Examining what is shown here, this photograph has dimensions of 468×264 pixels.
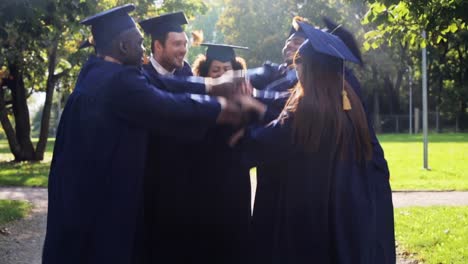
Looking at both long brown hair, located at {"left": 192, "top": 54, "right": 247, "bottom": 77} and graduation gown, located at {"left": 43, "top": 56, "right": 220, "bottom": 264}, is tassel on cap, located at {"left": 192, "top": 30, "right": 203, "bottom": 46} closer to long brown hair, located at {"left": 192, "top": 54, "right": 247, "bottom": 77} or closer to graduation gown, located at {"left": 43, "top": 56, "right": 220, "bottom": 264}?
long brown hair, located at {"left": 192, "top": 54, "right": 247, "bottom": 77}

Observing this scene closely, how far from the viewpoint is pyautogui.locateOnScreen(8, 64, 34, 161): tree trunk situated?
22516 millimetres

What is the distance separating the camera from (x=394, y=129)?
180ft

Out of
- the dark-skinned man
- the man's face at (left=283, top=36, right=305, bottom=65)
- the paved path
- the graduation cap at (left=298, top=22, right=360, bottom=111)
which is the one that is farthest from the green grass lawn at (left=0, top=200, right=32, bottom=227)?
the graduation cap at (left=298, top=22, right=360, bottom=111)

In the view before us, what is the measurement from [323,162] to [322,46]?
64 cm

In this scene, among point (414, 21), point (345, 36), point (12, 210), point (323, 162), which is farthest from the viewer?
point (12, 210)

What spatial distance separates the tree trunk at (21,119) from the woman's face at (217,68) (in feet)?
61.5

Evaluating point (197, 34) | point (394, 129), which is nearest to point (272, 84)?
point (197, 34)

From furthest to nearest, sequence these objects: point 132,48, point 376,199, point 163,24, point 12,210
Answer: point 12,210 → point 163,24 → point 376,199 → point 132,48

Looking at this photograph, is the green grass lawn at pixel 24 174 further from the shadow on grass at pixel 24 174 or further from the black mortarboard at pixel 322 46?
the black mortarboard at pixel 322 46

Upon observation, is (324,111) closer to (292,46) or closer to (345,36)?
(345,36)

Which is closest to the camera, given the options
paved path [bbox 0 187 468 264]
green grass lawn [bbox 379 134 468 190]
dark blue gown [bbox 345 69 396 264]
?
dark blue gown [bbox 345 69 396 264]

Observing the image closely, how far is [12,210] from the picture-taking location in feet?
35.4

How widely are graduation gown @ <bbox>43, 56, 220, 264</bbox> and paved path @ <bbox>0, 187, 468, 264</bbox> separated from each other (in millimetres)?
4085

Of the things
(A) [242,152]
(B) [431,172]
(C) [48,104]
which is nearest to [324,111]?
(A) [242,152]
